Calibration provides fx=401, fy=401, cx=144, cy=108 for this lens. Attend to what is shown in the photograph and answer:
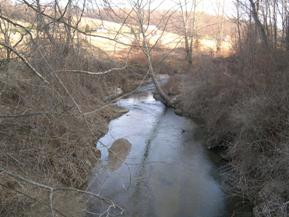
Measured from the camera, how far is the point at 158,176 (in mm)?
10797

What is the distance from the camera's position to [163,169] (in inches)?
448

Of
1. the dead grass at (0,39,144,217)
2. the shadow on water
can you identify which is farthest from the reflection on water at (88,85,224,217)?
the dead grass at (0,39,144,217)

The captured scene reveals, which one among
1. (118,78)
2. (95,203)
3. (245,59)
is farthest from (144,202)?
(118,78)

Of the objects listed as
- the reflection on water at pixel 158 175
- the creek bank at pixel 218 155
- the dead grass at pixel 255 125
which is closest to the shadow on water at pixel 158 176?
the reflection on water at pixel 158 175

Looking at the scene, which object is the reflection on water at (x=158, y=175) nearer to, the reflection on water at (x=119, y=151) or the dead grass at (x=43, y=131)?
the reflection on water at (x=119, y=151)

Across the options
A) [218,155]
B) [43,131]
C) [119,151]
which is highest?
[43,131]

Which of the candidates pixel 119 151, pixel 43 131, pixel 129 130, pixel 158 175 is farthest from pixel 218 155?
pixel 43 131

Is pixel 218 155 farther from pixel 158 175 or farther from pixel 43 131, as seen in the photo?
pixel 43 131

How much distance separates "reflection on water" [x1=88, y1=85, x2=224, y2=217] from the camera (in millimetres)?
8930

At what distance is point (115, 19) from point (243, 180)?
19.1ft

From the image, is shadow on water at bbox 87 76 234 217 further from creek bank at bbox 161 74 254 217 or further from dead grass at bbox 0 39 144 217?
dead grass at bbox 0 39 144 217

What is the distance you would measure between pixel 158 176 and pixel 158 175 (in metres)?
0.09

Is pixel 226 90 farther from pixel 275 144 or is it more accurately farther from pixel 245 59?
pixel 275 144

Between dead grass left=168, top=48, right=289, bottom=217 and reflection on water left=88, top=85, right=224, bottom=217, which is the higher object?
dead grass left=168, top=48, right=289, bottom=217
